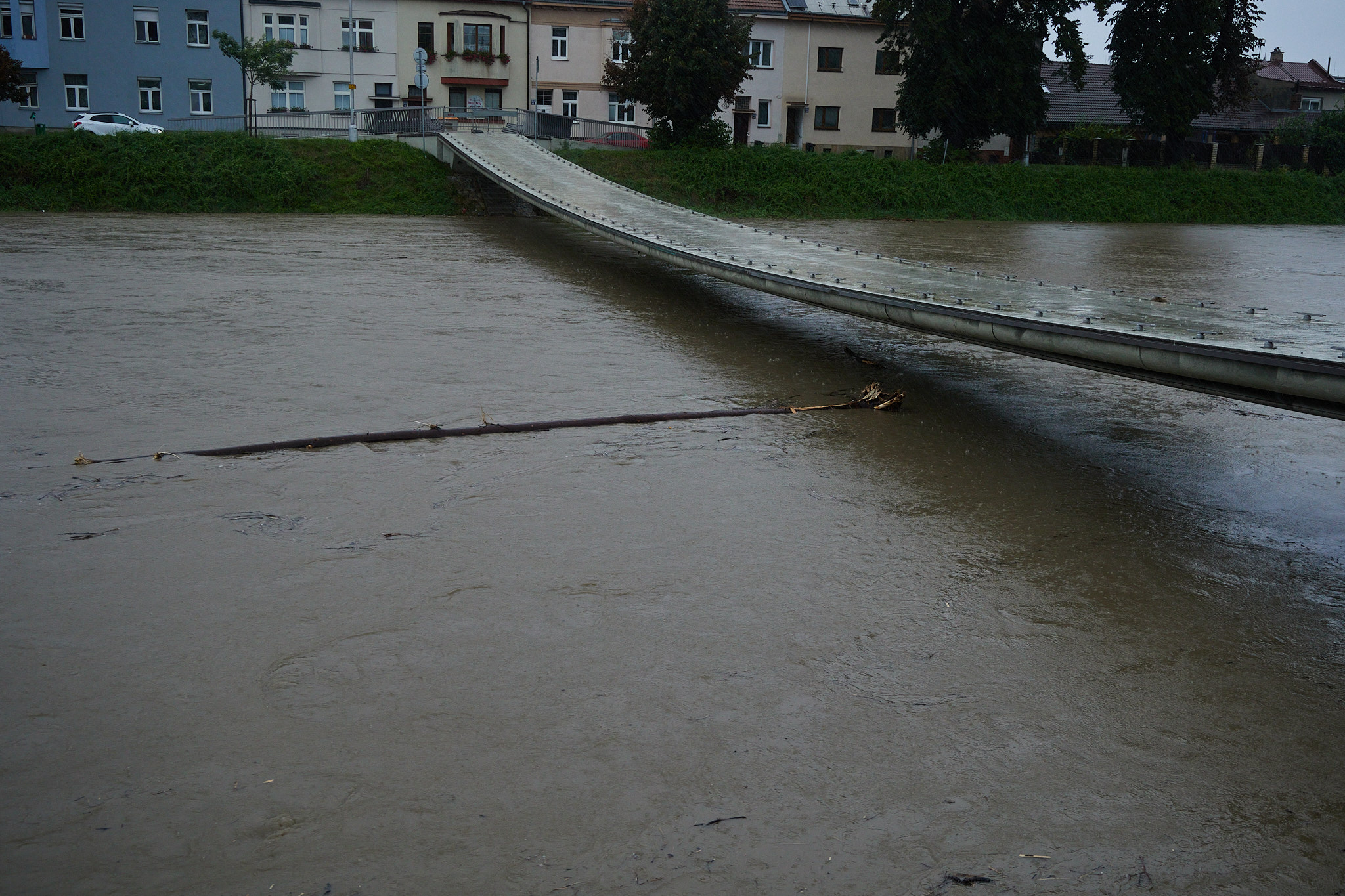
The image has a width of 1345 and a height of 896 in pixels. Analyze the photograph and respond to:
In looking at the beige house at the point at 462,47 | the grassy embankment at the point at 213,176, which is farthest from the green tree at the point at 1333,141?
the grassy embankment at the point at 213,176

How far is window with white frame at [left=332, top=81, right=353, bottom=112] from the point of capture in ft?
147

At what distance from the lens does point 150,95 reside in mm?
42688

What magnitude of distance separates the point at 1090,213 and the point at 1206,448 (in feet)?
98.1

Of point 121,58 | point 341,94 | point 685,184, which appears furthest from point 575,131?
point 121,58

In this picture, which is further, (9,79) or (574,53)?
(574,53)

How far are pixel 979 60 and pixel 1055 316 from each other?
3199 cm

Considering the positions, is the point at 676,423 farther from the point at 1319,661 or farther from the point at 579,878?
the point at 579,878

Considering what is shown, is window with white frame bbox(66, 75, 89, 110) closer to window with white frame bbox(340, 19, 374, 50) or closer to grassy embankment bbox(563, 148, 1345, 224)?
window with white frame bbox(340, 19, 374, 50)

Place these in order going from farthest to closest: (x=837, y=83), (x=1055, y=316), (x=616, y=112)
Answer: (x=837, y=83)
(x=616, y=112)
(x=1055, y=316)

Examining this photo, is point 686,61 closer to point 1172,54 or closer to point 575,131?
point 575,131

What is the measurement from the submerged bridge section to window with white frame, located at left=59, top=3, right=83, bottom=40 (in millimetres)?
35339

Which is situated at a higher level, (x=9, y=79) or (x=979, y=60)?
(x=979, y=60)

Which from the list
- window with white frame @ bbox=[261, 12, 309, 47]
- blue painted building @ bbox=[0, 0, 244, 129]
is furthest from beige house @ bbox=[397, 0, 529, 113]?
blue painted building @ bbox=[0, 0, 244, 129]

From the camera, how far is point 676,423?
717 cm
